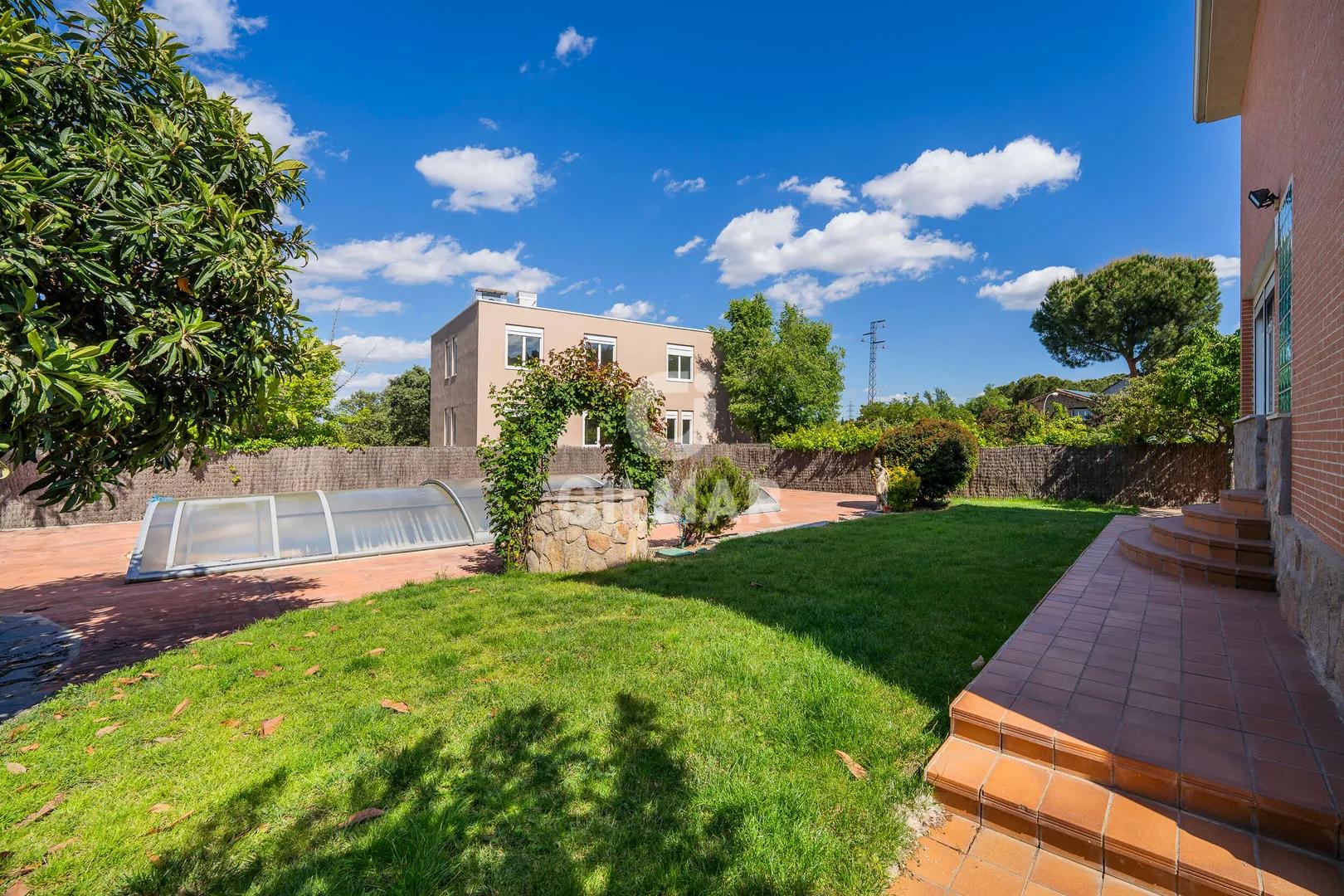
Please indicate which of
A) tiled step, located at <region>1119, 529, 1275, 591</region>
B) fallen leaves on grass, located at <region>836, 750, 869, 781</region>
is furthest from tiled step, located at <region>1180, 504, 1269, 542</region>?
fallen leaves on grass, located at <region>836, 750, 869, 781</region>

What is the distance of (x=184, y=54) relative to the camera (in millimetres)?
3914

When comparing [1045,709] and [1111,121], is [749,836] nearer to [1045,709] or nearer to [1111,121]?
[1045,709]

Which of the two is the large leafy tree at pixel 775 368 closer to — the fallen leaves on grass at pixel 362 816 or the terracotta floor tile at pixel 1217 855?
the terracotta floor tile at pixel 1217 855

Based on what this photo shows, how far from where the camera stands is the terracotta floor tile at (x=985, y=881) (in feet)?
→ 6.20

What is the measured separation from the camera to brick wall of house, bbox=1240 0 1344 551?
322cm

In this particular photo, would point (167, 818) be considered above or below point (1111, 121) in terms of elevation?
below

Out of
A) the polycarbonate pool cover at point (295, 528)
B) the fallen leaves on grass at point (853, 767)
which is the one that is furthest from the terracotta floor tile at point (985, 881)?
the polycarbonate pool cover at point (295, 528)

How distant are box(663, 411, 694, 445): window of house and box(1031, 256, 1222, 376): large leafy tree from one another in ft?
69.6

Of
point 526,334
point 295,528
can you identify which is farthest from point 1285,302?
point 526,334

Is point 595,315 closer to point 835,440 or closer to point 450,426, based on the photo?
point 450,426

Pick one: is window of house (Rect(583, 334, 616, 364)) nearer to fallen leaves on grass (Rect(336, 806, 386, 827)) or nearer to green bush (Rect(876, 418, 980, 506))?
green bush (Rect(876, 418, 980, 506))

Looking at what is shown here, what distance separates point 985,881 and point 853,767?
2.12ft

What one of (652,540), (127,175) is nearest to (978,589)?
(652,540)

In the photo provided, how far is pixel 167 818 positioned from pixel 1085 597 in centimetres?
621
